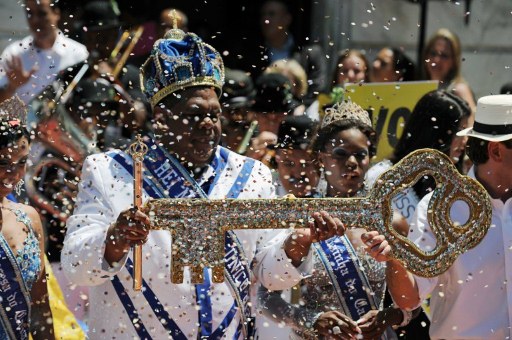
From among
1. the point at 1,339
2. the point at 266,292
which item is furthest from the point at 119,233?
the point at 266,292

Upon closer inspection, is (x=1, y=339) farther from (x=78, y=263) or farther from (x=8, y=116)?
(x=8, y=116)

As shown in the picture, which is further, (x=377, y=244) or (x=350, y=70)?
(x=350, y=70)

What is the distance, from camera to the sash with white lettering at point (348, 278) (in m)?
5.22

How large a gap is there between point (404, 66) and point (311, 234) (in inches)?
165

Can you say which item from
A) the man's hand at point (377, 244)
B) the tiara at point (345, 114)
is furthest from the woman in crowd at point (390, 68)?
the man's hand at point (377, 244)

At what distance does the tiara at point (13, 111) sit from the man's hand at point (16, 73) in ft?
4.57

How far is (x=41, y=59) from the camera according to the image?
7055mm

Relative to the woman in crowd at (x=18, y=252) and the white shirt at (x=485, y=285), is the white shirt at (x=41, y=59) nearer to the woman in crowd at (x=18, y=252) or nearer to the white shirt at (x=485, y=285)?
the woman in crowd at (x=18, y=252)

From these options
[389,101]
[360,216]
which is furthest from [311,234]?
[389,101]

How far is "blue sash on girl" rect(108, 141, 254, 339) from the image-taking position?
4.75 meters

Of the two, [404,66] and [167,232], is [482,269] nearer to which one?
[167,232]

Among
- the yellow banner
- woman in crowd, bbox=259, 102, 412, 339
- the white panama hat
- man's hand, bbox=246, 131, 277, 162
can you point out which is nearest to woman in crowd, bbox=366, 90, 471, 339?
the yellow banner

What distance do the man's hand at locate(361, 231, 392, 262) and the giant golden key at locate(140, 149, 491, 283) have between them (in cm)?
3

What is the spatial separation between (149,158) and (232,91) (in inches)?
79.6
